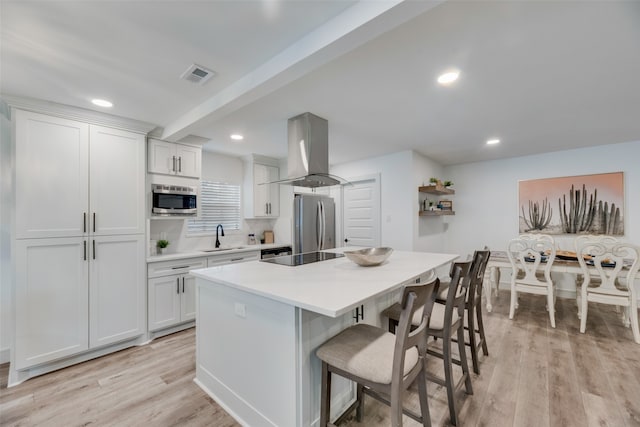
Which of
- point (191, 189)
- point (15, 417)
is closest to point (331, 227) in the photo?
point (191, 189)

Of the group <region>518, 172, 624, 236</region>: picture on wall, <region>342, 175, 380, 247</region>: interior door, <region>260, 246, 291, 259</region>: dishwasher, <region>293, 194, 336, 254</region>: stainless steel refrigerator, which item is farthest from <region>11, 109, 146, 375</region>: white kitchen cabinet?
<region>518, 172, 624, 236</region>: picture on wall

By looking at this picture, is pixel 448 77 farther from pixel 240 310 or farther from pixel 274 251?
pixel 274 251

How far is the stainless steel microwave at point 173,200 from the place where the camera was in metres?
3.18

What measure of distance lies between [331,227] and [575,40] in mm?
3719

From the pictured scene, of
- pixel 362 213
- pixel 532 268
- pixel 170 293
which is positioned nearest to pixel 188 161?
pixel 170 293

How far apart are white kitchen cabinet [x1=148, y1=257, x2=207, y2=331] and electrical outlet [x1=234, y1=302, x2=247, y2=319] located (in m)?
1.82

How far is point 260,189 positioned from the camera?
4660 millimetres

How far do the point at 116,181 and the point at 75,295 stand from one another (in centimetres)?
116

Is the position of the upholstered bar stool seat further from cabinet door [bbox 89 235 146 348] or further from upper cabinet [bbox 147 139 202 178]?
upper cabinet [bbox 147 139 202 178]

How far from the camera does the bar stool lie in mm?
1156

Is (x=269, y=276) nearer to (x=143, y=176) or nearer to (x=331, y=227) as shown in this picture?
(x=143, y=176)

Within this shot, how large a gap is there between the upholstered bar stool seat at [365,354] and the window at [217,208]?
10.7 feet

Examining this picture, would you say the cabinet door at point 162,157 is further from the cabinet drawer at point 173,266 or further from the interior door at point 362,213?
the interior door at point 362,213

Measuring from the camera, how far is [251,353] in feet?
5.39
